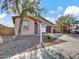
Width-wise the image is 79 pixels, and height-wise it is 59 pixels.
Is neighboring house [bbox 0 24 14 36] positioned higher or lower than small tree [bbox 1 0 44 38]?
lower

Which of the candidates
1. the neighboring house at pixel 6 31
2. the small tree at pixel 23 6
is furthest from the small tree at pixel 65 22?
the small tree at pixel 23 6

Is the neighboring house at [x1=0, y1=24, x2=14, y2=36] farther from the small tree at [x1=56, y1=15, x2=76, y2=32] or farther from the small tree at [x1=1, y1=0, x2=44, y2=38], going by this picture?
the small tree at [x1=56, y1=15, x2=76, y2=32]

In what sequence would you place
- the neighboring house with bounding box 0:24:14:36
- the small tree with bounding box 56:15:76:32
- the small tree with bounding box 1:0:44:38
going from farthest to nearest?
1. the small tree with bounding box 56:15:76:32
2. the neighboring house with bounding box 0:24:14:36
3. the small tree with bounding box 1:0:44:38

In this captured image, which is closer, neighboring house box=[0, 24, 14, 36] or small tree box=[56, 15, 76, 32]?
neighboring house box=[0, 24, 14, 36]

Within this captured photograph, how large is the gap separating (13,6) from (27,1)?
1911mm

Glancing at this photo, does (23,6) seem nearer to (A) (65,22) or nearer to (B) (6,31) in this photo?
(B) (6,31)

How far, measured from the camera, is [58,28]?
49031mm

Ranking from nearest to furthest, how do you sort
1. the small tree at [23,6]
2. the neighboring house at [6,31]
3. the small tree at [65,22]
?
the small tree at [23,6] → the neighboring house at [6,31] → the small tree at [65,22]

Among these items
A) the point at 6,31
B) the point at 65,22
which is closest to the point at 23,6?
the point at 6,31

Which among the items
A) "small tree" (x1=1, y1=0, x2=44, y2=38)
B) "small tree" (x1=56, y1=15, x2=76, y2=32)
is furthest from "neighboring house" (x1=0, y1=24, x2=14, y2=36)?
"small tree" (x1=56, y1=15, x2=76, y2=32)

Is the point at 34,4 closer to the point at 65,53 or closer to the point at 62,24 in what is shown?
the point at 65,53

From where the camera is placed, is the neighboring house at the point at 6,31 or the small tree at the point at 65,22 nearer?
the neighboring house at the point at 6,31

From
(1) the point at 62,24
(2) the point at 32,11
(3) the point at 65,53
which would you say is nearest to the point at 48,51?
(3) the point at 65,53

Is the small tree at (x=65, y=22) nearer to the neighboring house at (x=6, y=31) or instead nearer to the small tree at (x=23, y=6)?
the neighboring house at (x=6, y=31)
